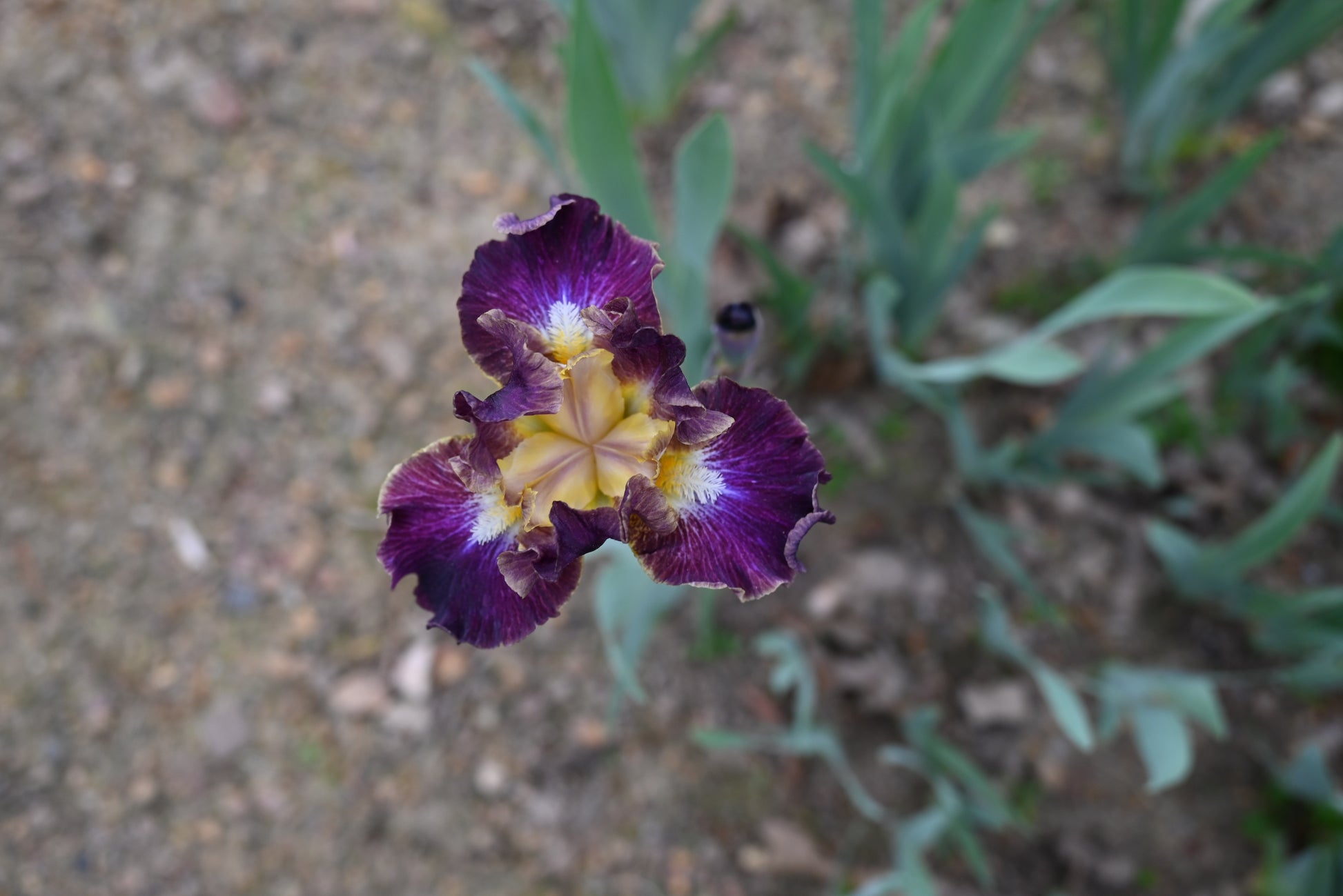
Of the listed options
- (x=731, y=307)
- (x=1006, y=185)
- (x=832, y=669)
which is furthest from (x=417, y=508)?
(x=1006, y=185)

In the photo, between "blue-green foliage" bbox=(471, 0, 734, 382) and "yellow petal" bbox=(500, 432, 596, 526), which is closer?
Result: "yellow petal" bbox=(500, 432, 596, 526)

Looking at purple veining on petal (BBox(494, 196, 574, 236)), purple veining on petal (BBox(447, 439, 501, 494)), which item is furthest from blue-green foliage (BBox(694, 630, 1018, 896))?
purple veining on petal (BBox(494, 196, 574, 236))

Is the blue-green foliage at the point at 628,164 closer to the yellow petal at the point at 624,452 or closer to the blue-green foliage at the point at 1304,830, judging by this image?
the yellow petal at the point at 624,452

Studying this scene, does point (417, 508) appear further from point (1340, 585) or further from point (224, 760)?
point (1340, 585)

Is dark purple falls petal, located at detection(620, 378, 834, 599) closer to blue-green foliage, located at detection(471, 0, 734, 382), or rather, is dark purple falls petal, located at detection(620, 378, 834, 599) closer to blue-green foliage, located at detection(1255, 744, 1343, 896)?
blue-green foliage, located at detection(471, 0, 734, 382)

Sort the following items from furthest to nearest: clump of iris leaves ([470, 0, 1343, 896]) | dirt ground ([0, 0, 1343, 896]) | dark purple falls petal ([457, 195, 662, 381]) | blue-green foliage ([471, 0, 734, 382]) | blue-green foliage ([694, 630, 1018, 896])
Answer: dirt ground ([0, 0, 1343, 896])
blue-green foliage ([694, 630, 1018, 896])
clump of iris leaves ([470, 0, 1343, 896])
blue-green foliage ([471, 0, 734, 382])
dark purple falls petal ([457, 195, 662, 381])

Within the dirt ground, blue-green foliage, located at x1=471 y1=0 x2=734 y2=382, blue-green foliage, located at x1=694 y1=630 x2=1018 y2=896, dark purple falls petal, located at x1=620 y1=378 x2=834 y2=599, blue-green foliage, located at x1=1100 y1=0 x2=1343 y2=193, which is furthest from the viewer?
the dirt ground

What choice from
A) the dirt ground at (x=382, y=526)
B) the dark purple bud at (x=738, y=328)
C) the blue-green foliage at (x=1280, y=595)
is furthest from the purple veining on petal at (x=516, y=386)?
the blue-green foliage at (x=1280, y=595)
